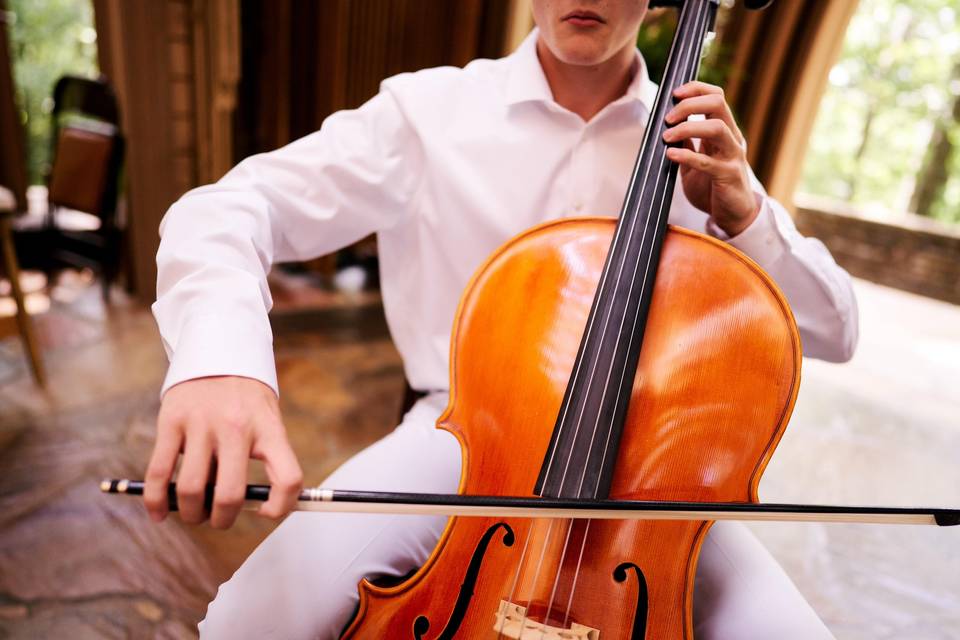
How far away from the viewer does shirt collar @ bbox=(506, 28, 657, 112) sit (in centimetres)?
93

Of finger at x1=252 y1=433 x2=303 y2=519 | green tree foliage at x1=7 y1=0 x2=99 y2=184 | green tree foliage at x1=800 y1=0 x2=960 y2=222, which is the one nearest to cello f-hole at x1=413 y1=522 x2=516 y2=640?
finger at x1=252 y1=433 x2=303 y2=519

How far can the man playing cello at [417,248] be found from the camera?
1.77 ft

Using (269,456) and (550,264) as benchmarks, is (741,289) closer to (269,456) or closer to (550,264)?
(550,264)

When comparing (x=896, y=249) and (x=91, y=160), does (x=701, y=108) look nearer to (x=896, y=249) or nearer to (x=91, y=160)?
(x=91, y=160)

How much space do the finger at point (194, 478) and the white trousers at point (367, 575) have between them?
24 cm

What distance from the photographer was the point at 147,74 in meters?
2.37

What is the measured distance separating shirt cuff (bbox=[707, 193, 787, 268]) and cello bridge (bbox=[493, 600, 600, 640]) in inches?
21.0

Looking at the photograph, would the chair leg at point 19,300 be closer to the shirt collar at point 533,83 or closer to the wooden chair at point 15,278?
the wooden chair at point 15,278

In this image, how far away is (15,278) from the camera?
5.83 feet

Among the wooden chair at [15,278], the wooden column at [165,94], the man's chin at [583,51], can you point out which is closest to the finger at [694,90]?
the man's chin at [583,51]

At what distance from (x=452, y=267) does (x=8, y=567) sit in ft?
3.80

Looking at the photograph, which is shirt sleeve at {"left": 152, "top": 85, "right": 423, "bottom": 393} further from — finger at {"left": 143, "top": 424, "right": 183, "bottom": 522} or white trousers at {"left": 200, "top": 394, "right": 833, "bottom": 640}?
white trousers at {"left": 200, "top": 394, "right": 833, "bottom": 640}

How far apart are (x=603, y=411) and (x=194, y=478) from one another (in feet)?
1.29

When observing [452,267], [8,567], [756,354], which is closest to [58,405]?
[8,567]
